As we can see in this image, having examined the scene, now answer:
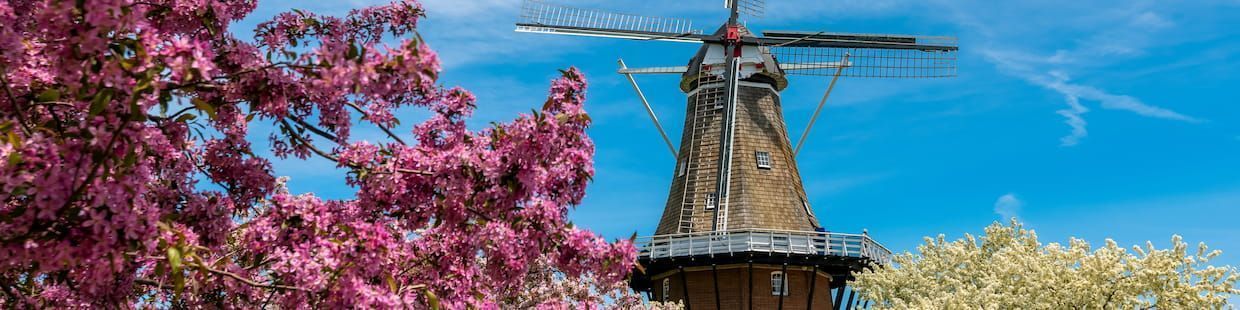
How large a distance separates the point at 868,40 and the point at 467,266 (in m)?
42.2

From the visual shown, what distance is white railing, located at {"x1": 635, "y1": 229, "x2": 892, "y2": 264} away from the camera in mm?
38844

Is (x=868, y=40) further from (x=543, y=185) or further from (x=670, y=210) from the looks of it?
(x=543, y=185)

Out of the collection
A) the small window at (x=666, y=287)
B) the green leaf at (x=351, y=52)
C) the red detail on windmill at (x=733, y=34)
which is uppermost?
the red detail on windmill at (x=733, y=34)

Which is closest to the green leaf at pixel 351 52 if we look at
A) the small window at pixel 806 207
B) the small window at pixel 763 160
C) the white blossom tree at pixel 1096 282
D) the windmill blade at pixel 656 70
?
the white blossom tree at pixel 1096 282

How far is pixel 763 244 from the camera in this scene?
3888 cm

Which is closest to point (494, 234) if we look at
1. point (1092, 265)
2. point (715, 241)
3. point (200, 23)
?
point (200, 23)

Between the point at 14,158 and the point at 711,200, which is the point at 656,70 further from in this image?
the point at 14,158

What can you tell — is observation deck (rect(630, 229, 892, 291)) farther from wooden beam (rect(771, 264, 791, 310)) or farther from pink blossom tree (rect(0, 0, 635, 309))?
pink blossom tree (rect(0, 0, 635, 309))

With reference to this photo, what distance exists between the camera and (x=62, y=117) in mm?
8219

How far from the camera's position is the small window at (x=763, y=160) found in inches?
1741

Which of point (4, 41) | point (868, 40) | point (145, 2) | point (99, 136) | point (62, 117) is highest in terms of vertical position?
point (868, 40)

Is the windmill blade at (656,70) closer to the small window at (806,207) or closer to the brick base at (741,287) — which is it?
the small window at (806,207)

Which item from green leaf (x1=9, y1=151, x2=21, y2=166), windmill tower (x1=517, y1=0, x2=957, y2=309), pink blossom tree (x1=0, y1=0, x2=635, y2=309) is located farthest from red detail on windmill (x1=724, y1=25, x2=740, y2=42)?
green leaf (x1=9, y1=151, x2=21, y2=166)

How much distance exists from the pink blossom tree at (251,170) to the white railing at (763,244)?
2950cm
